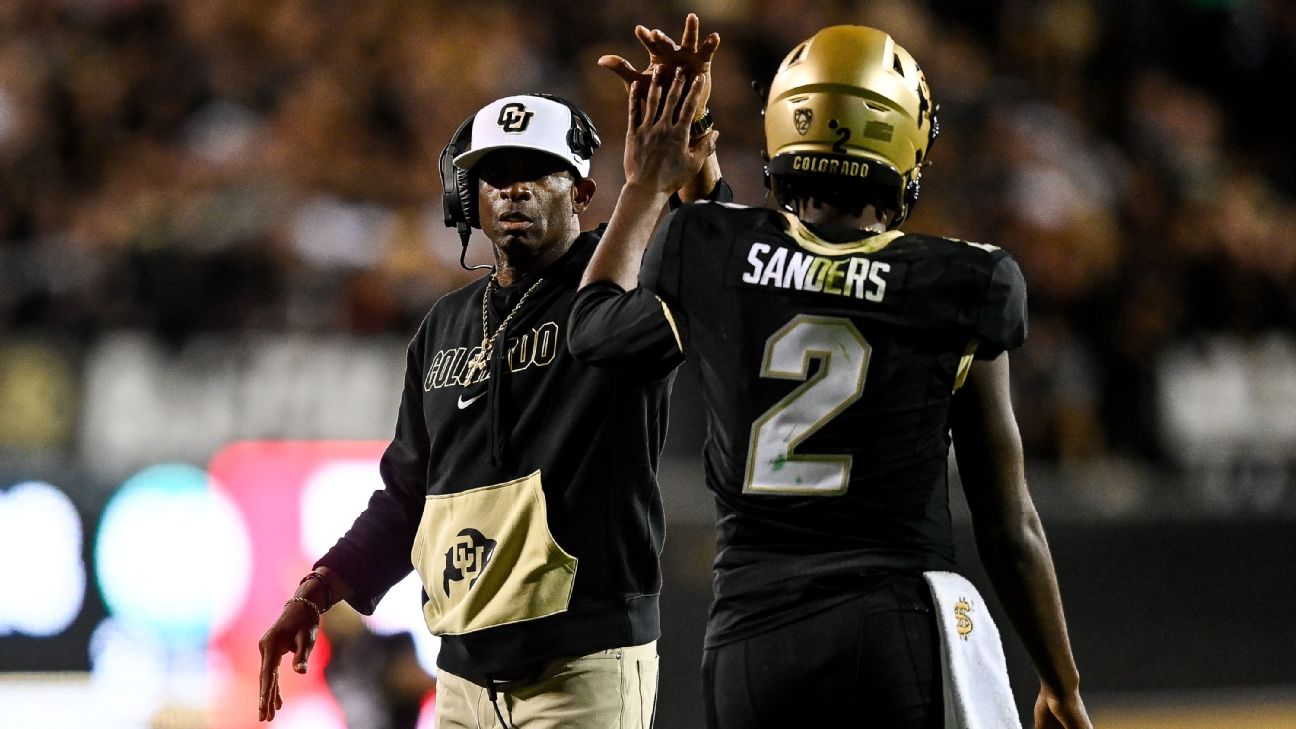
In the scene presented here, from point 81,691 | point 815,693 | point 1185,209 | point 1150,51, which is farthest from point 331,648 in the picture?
point 1150,51

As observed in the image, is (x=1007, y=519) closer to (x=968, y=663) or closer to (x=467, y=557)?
(x=968, y=663)

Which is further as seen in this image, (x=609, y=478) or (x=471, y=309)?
(x=471, y=309)

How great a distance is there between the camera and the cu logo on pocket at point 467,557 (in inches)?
121

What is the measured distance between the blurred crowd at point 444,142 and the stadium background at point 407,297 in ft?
0.08

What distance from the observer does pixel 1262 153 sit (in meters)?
12.5

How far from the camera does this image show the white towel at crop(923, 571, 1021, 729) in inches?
94.3

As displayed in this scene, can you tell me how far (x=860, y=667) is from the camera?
7.89 ft

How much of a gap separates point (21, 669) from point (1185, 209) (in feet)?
27.0

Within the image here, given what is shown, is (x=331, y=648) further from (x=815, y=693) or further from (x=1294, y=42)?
(x=1294, y=42)

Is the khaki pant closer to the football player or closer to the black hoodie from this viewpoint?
the black hoodie

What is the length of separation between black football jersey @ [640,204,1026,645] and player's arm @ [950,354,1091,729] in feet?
0.17

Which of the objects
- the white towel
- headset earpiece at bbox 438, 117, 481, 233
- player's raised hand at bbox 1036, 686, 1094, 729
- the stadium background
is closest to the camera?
the white towel

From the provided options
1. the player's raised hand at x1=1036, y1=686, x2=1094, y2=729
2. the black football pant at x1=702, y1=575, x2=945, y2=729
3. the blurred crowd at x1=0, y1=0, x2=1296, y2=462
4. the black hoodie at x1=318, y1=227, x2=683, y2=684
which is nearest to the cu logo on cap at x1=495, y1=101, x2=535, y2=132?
the black hoodie at x1=318, y1=227, x2=683, y2=684

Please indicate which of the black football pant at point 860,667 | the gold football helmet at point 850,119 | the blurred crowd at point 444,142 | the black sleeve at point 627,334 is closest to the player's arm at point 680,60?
the gold football helmet at point 850,119
